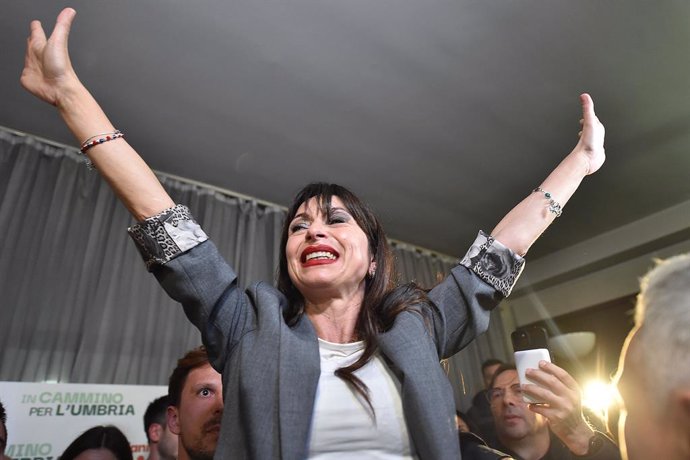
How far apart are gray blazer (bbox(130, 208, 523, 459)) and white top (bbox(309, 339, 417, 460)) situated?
Result: 0.02 m

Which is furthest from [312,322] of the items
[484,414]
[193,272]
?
[484,414]

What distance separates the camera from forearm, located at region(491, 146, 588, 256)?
88 cm

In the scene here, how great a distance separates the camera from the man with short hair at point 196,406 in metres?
1.40

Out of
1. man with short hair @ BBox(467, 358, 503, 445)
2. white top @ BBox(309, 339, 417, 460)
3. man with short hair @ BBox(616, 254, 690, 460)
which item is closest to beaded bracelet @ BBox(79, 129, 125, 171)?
white top @ BBox(309, 339, 417, 460)

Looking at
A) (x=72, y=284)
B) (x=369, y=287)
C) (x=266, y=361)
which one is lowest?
(x=266, y=361)

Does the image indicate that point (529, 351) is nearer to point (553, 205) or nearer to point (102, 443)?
point (553, 205)

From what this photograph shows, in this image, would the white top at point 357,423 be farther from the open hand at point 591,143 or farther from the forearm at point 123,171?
the open hand at point 591,143

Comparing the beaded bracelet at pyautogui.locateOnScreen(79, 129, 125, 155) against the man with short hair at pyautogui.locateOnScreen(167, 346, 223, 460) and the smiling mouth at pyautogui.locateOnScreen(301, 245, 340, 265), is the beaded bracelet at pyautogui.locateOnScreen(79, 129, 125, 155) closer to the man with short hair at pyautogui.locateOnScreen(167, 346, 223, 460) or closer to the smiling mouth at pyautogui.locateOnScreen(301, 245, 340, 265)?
the smiling mouth at pyautogui.locateOnScreen(301, 245, 340, 265)

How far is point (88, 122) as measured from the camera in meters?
0.72

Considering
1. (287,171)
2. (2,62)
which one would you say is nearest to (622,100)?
(287,171)

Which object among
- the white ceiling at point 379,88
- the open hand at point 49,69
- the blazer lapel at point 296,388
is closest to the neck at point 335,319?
the blazer lapel at point 296,388

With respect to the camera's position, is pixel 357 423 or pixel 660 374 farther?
pixel 357 423

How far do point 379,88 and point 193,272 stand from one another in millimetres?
1616

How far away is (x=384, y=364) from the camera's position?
77cm
